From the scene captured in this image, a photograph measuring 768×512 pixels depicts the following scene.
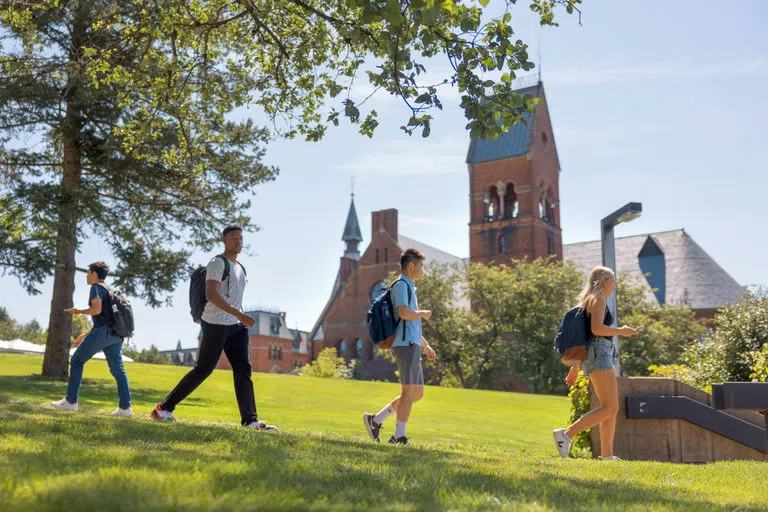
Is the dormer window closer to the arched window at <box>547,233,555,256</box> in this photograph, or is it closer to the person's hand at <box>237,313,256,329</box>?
the arched window at <box>547,233,555,256</box>

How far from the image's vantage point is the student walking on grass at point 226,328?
284 inches

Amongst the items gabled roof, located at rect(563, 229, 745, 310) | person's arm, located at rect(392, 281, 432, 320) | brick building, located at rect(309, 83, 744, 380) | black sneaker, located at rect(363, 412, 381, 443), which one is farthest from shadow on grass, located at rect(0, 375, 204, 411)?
gabled roof, located at rect(563, 229, 745, 310)

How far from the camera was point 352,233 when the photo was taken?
91.4m

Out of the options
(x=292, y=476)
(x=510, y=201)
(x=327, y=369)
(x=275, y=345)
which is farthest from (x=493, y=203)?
(x=292, y=476)

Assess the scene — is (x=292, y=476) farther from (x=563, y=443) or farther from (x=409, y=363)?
(x=563, y=443)

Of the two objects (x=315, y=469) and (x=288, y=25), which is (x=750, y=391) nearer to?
(x=315, y=469)

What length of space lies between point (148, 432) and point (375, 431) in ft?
9.05

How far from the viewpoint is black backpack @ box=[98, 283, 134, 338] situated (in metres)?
8.71

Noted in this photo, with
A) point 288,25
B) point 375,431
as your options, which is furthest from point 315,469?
point 288,25

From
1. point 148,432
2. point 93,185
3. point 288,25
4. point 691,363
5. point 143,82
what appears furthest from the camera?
point 93,185

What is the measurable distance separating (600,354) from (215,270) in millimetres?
3715

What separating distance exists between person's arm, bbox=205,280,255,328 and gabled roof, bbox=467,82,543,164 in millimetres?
52371

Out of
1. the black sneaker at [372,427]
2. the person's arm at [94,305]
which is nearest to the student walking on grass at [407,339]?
the black sneaker at [372,427]

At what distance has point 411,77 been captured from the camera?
7590mm
